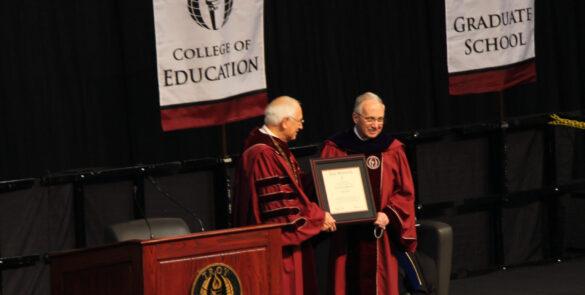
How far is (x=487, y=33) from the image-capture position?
10.5 m

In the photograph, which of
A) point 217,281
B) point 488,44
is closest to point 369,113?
point 217,281

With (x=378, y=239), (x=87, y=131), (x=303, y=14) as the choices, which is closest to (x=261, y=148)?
(x=378, y=239)

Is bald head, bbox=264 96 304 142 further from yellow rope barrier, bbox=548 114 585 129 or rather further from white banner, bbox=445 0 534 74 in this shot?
yellow rope barrier, bbox=548 114 585 129

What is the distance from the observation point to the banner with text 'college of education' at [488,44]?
408 inches

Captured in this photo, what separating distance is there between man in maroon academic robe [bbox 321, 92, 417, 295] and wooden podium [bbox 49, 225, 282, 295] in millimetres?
1713

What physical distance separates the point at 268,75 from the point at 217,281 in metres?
3.60

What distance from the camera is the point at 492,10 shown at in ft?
34.5

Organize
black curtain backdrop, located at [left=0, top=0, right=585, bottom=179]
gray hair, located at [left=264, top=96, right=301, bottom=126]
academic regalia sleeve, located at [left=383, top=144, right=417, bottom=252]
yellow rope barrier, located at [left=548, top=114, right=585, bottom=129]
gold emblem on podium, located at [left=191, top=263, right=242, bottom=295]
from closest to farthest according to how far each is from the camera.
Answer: gold emblem on podium, located at [left=191, top=263, right=242, bottom=295] → gray hair, located at [left=264, top=96, right=301, bottom=126] → academic regalia sleeve, located at [left=383, top=144, right=417, bottom=252] → black curtain backdrop, located at [left=0, top=0, right=585, bottom=179] → yellow rope barrier, located at [left=548, top=114, right=585, bottom=129]

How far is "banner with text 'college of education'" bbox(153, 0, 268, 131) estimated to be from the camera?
8820 mm

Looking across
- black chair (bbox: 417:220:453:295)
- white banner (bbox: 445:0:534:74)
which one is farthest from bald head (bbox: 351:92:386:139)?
white banner (bbox: 445:0:534:74)

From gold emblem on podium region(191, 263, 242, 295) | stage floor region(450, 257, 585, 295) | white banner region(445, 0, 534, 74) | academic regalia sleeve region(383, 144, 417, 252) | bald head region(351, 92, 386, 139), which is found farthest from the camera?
white banner region(445, 0, 534, 74)

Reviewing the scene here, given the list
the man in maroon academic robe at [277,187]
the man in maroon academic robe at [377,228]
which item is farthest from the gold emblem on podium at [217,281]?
the man in maroon academic robe at [377,228]

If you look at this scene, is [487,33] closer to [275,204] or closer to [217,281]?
[275,204]

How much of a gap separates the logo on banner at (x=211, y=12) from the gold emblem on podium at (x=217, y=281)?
255 centimetres
